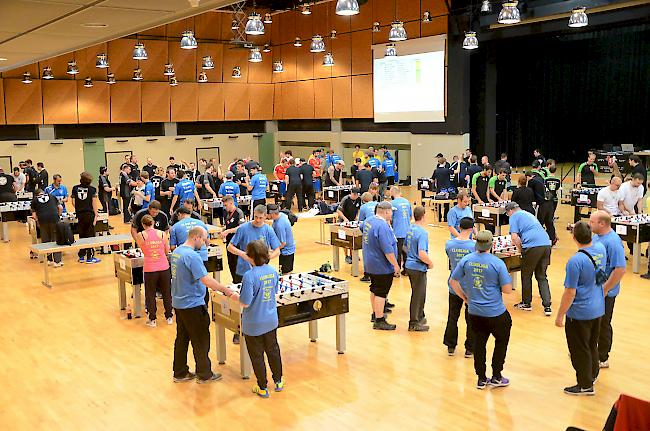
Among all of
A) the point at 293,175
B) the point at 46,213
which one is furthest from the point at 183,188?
the point at 293,175

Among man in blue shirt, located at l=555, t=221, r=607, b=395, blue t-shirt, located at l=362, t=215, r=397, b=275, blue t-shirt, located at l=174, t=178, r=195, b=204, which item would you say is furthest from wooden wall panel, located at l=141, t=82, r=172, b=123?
man in blue shirt, located at l=555, t=221, r=607, b=395

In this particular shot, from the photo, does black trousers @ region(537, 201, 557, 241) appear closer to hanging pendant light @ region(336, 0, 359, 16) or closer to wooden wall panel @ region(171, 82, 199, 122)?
hanging pendant light @ region(336, 0, 359, 16)

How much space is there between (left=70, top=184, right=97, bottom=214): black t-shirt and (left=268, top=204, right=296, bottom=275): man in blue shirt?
5.04 m

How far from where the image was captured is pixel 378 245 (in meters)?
7.99

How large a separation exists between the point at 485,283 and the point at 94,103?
73.4 feet

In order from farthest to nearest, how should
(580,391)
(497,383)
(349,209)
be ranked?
1. (349,209)
2. (497,383)
3. (580,391)

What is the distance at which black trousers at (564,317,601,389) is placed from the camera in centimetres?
606

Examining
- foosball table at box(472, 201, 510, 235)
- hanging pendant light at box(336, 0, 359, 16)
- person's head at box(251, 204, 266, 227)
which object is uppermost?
hanging pendant light at box(336, 0, 359, 16)

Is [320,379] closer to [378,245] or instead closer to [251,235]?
[378,245]

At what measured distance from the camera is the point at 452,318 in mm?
7441

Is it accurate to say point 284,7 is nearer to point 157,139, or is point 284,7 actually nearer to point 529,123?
point 157,139

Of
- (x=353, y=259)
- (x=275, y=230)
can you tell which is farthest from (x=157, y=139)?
(x=275, y=230)

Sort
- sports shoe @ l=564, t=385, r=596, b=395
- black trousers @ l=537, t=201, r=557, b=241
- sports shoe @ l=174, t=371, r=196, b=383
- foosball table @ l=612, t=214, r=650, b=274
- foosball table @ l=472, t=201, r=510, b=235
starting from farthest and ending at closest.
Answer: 1. foosball table @ l=472, t=201, r=510, b=235
2. black trousers @ l=537, t=201, r=557, b=241
3. foosball table @ l=612, t=214, r=650, b=274
4. sports shoe @ l=174, t=371, r=196, b=383
5. sports shoe @ l=564, t=385, r=596, b=395

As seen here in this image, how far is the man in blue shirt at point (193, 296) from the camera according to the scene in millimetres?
6449
